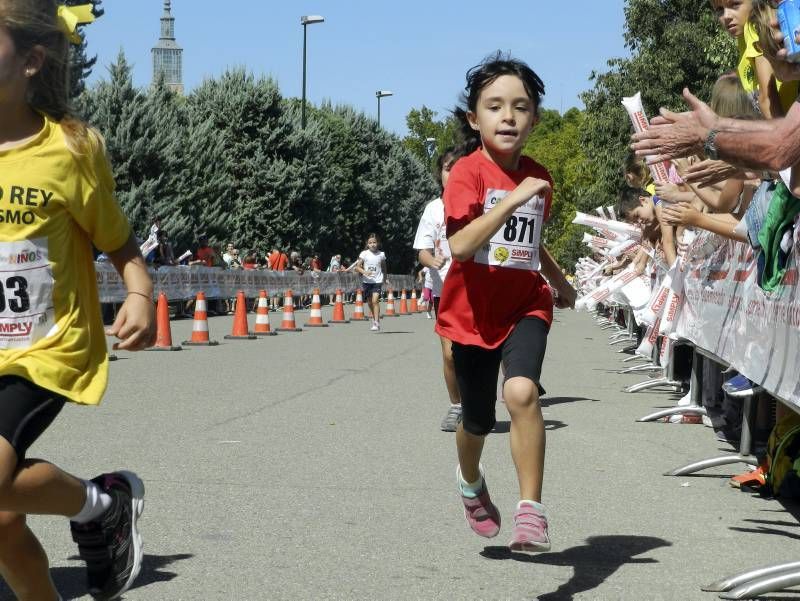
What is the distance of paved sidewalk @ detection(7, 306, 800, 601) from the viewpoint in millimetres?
5066

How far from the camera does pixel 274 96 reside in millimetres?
57250

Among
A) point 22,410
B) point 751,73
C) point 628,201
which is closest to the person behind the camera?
point 22,410

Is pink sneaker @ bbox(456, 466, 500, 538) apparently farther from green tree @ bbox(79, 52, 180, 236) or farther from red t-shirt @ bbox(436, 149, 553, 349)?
green tree @ bbox(79, 52, 180, 236)

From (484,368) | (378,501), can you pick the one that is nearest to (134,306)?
(484,368)

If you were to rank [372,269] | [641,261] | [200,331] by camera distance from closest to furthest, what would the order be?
[641,261] < [200,331] < [372,269]

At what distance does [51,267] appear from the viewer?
3.88m

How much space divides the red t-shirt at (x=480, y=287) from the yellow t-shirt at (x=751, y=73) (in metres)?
0.95

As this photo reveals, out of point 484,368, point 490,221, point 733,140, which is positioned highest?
point 733,140

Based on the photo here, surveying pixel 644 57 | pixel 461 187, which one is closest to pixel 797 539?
pixel 461 187

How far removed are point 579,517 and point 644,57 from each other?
38160mm

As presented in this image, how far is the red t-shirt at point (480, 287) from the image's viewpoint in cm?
541

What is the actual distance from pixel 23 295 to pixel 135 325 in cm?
33

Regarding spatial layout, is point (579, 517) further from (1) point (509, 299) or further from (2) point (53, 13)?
(2) point (53, 13)

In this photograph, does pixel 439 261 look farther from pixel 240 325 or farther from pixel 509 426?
→ pixel 240 325
